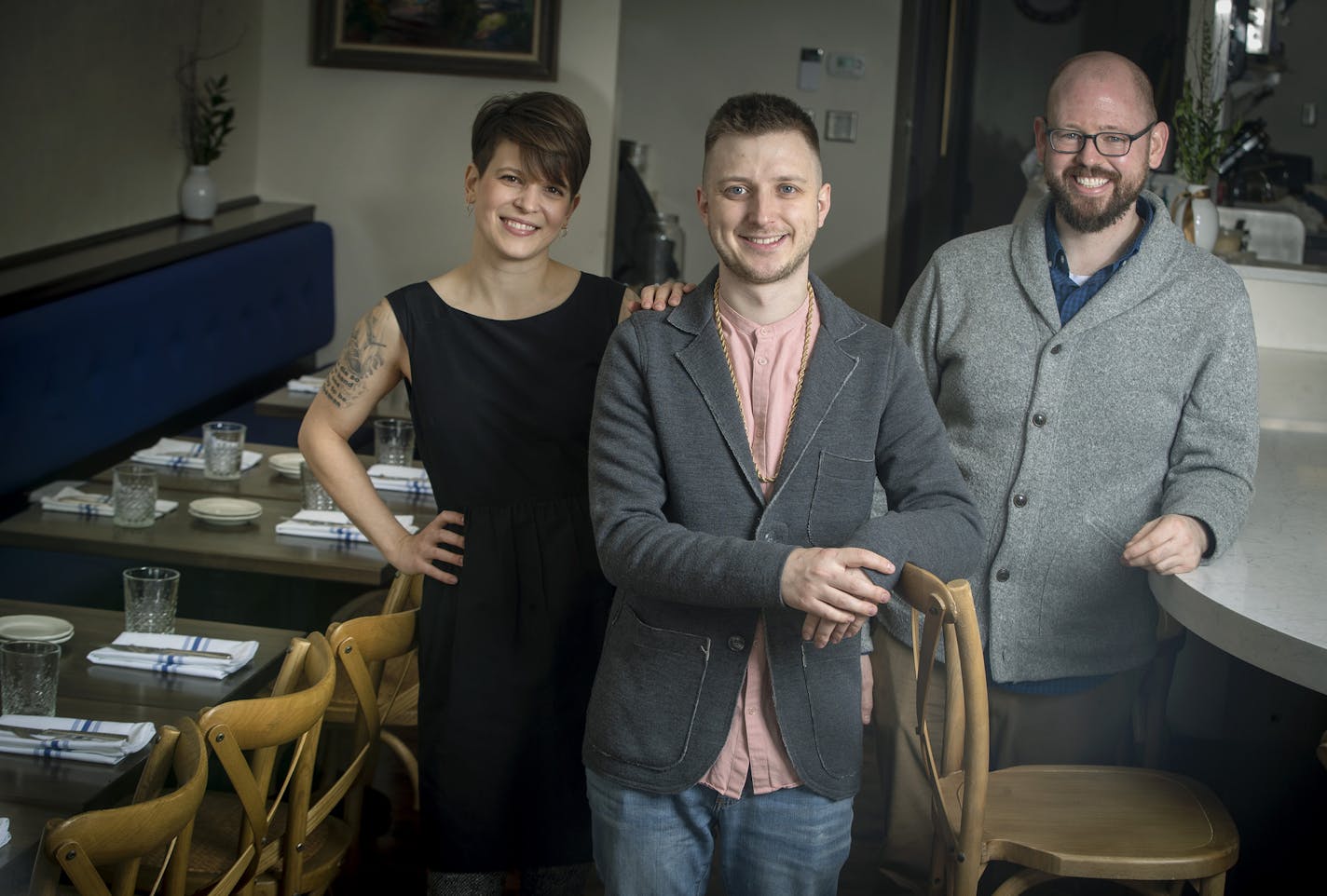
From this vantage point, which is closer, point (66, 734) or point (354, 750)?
point (66, 734)

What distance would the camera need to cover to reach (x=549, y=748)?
2.08 metres

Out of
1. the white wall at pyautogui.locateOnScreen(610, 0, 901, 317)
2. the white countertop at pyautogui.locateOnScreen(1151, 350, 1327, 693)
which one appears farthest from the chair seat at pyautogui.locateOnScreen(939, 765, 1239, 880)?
the white wall at pyautogui.locateOnScreen(610, 0, 901, 317)

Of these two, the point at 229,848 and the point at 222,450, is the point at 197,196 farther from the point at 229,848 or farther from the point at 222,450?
the point at 229,848

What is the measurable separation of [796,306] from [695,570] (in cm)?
35

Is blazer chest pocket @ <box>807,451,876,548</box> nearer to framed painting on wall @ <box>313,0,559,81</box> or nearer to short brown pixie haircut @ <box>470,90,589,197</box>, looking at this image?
short brown pixie haircut @ <box>470,90,589,197</box>

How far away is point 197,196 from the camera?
16.7 ft

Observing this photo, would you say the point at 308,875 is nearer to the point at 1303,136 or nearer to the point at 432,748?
the point at 432,748

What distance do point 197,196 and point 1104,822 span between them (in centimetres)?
412

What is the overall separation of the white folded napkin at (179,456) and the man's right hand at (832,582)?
2.32 m

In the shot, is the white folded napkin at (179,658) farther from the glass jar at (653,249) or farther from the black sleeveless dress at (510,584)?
the glass jar at (653,249)

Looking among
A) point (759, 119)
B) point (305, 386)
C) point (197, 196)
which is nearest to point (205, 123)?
point (197, 196)

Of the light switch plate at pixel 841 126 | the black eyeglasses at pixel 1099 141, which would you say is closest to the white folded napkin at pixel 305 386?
the black eyeglasses at pixel 1099 141

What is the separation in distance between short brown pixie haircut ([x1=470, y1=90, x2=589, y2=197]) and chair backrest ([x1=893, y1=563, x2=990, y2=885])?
0.79m

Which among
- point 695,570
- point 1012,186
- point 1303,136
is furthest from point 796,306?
point 1303,136
